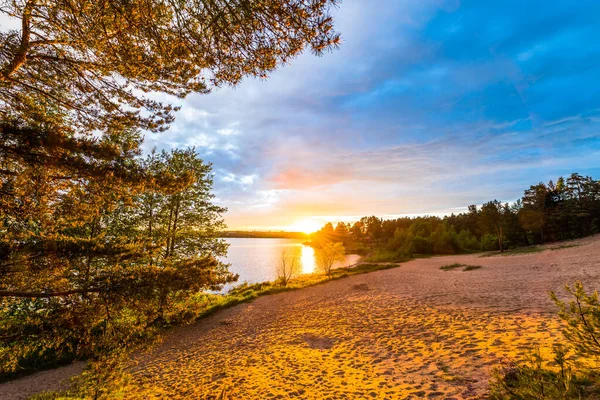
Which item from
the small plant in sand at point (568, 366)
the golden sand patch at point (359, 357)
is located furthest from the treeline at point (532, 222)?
the small plant in sand at point (568, 366)

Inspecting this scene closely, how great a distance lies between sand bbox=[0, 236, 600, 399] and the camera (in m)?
6.18

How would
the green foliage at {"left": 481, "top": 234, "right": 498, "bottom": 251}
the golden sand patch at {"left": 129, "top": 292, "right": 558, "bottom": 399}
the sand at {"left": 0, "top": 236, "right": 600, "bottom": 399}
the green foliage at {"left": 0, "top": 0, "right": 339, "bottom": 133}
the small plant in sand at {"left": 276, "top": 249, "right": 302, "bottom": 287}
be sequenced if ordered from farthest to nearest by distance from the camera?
the green foliage at {"left": 481, "top": 234, "right": 498, "bottom": 251}, the small plant in sand at {"left": 276, "top": 249, "right": 302, "bottom": 287}, the sand at {"left": 0, "top": 236, "right": 600, "bottom": 399}, the golden sand patch at {"left": 129, "top": 292, "right": 558, "bottom": 399}, the green foliage at {"left": 0, "top": 0, "right": 339, "bottom": 133}

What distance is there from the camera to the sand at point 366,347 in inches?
243

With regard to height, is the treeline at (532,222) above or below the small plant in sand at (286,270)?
above

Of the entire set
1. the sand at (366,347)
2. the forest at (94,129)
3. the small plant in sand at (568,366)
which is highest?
the forest at (94,129)

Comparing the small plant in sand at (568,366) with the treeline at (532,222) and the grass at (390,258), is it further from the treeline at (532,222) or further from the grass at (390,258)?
the treeline at (532,222)

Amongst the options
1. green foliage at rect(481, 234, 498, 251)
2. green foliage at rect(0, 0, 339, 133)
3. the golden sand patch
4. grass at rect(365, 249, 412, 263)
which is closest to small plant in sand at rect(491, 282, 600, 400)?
the golden sand patch

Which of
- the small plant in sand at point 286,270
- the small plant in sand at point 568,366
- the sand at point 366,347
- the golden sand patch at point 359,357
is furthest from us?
the small plant in sand at point 286,270

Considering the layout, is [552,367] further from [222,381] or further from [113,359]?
[113,359]

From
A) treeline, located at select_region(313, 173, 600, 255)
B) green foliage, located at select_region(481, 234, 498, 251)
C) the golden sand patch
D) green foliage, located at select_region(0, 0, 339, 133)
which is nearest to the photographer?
green foliage, located at select_region(0, 0, 339, 133)

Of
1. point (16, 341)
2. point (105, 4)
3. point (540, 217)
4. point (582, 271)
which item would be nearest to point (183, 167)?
point (16, 341)

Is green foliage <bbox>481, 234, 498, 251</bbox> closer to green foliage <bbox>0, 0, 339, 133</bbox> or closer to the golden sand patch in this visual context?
the golden sand patch

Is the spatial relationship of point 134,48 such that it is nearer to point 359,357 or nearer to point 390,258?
point 359,357

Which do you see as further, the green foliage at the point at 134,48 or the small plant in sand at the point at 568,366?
the green foliage at the point at 134,48
